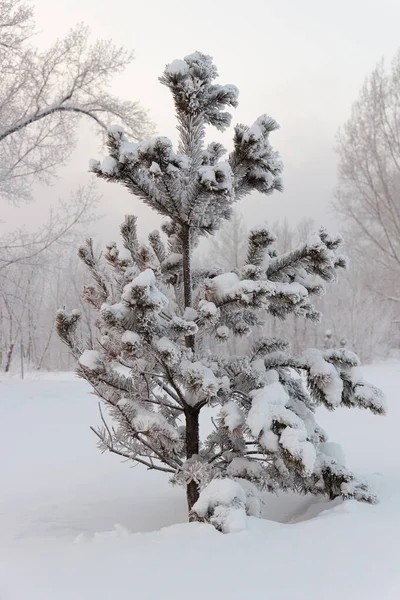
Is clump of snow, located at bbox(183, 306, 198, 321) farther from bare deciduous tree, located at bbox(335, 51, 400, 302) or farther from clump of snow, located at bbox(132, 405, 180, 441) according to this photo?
bare deciduous tree, located at bbox(335, 51, 400, 302)

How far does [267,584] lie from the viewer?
162cm

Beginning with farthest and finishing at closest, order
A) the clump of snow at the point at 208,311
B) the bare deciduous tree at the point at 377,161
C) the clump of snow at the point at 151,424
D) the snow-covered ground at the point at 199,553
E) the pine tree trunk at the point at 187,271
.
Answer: the bare deciduous tree at the point at 377,161, the pine tree trunk at the point at 187,271, the clump of snow at the point at 151,424, the clump of snow at the point at 208,311, the snow-covered ground at the point at 199,553

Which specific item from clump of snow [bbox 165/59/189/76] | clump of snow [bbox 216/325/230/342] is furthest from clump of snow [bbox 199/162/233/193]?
clump of snow [bbox 216/325/230/342]

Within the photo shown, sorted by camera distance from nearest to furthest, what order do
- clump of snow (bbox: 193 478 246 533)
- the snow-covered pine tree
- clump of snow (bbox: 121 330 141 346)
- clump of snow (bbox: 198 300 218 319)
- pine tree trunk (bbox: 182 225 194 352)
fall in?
clump of snow (bbox: 193 478 246 533)
clump of snow (bbox: 121 330 141 346)
the snow-covered pine tree
clump of snow (bbox: 198 300 218 319)
pine tree trunk (bbox: 182 225 194 352)

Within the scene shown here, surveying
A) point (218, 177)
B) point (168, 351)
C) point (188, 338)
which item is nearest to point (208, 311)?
point (168, 351)

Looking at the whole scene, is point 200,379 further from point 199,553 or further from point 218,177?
point 218,177

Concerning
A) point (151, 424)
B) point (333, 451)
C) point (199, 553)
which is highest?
point (151, 424)

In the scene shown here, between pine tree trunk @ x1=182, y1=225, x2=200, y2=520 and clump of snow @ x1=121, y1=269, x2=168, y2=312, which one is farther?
pine tree trunk @ x1=182, y1=225, x2=200, y2=520

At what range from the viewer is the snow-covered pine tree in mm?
2322

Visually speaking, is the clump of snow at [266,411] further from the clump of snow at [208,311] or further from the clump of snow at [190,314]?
the clump of snow at [190,314]

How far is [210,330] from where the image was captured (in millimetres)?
2875

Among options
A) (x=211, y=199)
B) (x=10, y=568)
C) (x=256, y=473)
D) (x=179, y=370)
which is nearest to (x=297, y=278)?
(x=211, y=199)

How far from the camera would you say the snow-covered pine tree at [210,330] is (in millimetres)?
2322

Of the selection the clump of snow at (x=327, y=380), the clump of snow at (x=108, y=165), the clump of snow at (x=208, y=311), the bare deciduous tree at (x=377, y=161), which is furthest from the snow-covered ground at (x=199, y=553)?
the bare deciduous tree at (x=377, y=161)
